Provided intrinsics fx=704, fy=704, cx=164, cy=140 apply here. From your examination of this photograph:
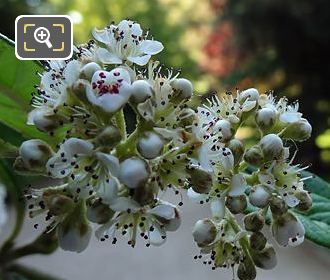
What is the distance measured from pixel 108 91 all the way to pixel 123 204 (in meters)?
0.08

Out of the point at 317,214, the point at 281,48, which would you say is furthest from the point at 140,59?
the point at 281,48

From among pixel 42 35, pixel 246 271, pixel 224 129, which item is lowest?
pixel 246 271

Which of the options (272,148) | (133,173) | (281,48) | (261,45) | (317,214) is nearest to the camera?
(133,173)

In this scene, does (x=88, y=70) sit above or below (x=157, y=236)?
above

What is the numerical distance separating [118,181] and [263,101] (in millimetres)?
194

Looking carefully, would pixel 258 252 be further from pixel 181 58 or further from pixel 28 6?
pixel 181 58

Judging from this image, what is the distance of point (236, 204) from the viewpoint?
553mm

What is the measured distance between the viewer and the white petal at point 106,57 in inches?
21.7

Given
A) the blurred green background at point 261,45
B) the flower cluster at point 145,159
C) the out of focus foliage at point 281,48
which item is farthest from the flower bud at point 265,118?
the out of focus foliage at point 281,48

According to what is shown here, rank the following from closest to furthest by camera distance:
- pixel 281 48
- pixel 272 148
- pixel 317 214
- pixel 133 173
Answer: pixel 133 173, pixel 272 148, pixel 317 214, pixel 281 48

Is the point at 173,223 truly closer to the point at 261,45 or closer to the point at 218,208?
the point at 218,208

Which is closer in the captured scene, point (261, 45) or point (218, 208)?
point (218, 208)

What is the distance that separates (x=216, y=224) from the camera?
0.58 meters

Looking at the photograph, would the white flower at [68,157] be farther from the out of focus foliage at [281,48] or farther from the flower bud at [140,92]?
the out of focus foliage at [281,48]
